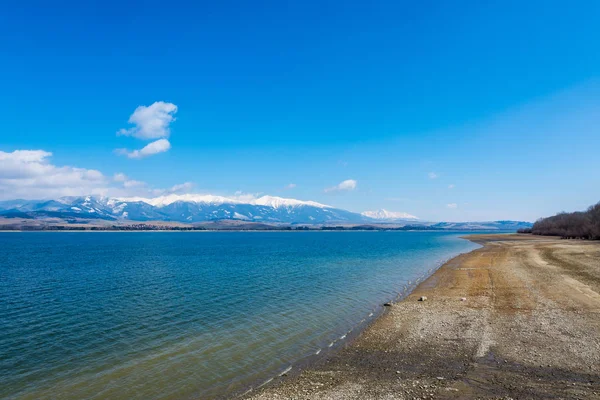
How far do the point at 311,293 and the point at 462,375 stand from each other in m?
25.3

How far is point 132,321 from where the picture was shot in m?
30.0

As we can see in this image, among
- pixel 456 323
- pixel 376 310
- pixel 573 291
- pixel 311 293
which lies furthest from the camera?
pixel 311 293

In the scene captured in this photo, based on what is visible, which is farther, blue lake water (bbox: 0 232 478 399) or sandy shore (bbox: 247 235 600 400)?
blue lake water (bbox: 0 232 478 399)

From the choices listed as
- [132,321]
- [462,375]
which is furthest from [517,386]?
[132,321]

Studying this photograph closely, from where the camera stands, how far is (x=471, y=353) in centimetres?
1939

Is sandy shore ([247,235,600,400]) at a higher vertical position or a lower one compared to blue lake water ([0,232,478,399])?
higher

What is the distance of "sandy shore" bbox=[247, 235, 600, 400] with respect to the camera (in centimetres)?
1517

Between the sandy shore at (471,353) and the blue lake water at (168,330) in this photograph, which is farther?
the blue lake water at (168,330)

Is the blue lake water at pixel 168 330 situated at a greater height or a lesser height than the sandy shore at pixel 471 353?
lesser

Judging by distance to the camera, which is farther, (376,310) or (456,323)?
(376,310)

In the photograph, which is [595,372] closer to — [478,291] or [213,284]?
[478,291]

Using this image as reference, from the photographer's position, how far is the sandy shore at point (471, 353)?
15.2 meters

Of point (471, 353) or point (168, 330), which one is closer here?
point (471, 353)

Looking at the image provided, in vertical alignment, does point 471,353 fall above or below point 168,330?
above
